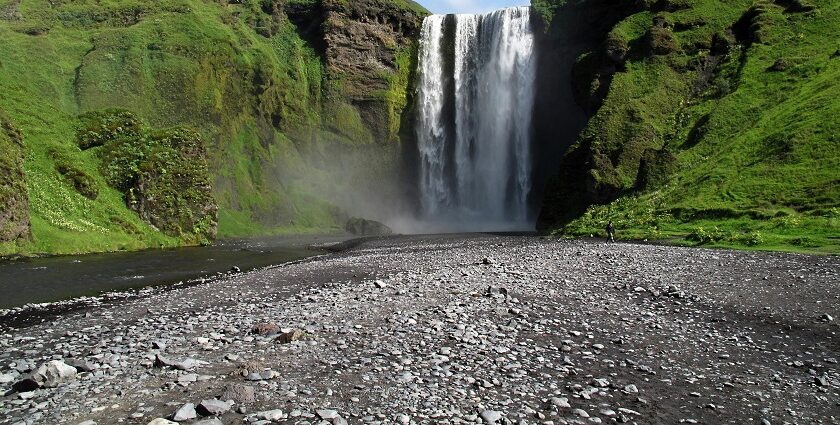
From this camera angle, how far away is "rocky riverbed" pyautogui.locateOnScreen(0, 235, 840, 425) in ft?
26.1

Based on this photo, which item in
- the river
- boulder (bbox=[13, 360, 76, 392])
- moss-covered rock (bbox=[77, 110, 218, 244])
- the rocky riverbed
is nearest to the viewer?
the rocky riverbed

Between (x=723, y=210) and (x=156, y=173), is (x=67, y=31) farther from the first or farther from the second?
(x=723, y=210)

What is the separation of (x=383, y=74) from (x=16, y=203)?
67047mm

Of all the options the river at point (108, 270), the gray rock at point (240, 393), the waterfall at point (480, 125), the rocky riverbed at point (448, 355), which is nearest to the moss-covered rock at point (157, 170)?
the river at point (108, 270)

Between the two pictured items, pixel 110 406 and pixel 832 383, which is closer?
pixel 110 406

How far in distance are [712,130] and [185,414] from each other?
56.6 meters

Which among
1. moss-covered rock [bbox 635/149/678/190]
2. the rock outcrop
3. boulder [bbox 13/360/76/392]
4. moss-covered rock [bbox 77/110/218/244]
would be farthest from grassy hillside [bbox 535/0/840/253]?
moss-covered rock [bbox 77/110/218/244]

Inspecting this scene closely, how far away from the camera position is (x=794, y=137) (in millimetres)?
41156

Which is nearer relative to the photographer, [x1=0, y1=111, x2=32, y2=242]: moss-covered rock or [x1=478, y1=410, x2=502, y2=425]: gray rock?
[x1=478, y1=410, x2=502, y2=425]: gray rock

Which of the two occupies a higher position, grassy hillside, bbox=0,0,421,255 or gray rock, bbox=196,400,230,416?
grassy hillside, bbox=0,0,421,255

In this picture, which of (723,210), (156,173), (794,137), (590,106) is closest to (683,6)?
(590,106)

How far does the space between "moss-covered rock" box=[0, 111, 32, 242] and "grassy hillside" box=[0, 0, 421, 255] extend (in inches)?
372

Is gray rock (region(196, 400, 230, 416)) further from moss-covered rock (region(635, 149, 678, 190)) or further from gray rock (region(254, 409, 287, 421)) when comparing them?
moss-covered rock (region(635, 149, 678, 190))

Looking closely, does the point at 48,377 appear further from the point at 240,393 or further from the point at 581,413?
the point at 581,413
